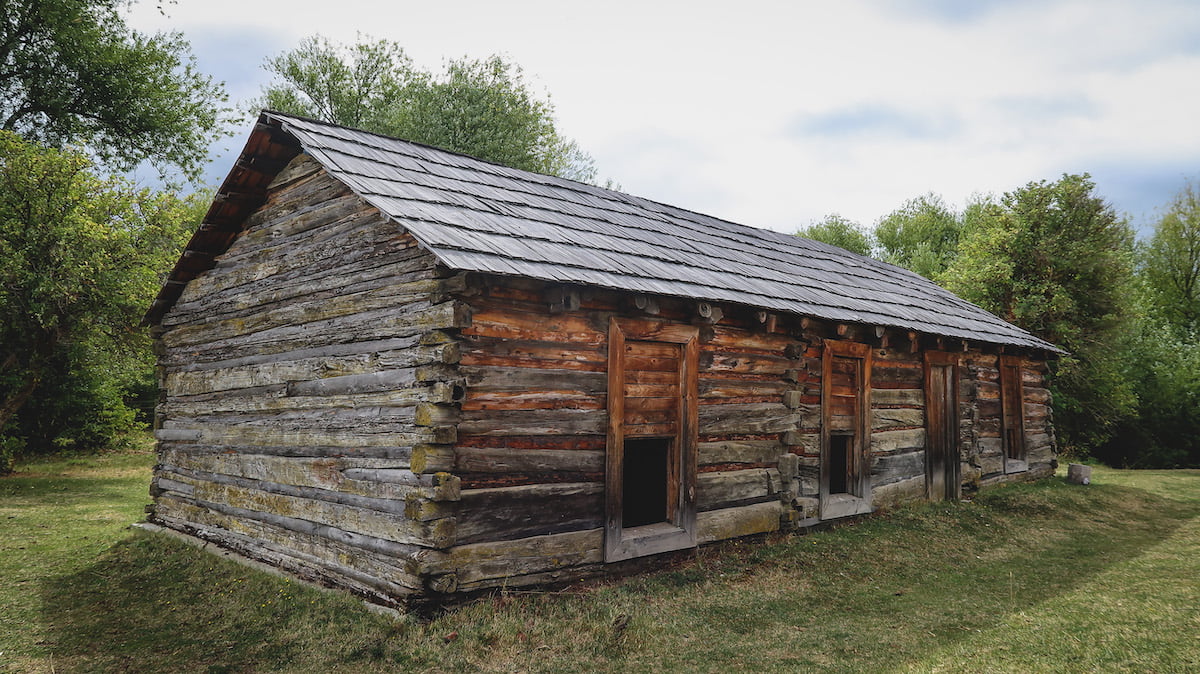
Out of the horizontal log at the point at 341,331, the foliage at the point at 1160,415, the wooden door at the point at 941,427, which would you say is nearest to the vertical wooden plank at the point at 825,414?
the wooden door at the point at 941,427

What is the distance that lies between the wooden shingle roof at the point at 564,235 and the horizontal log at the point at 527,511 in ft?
6.53

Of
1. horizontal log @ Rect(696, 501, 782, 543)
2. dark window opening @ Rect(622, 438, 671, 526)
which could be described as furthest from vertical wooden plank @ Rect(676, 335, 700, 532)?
dark window opening @ Rect(622, 438, 671, 526)

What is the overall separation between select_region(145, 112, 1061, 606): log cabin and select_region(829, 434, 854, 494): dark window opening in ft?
0.13

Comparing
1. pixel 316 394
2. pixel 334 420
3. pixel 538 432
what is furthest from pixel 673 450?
pixel 316 394

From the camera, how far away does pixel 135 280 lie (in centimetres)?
1689

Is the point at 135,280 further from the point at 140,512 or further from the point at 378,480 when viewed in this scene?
the point at 378,480

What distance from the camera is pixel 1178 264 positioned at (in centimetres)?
3438

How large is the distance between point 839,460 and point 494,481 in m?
7.40

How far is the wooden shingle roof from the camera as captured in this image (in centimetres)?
698

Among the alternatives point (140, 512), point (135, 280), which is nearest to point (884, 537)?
point (140, 512)

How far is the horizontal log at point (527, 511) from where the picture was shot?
6527 millimetres

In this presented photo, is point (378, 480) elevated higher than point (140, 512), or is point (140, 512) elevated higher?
point (378, 480)

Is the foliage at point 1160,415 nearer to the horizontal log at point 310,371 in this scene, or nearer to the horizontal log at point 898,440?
the horizontal log at point 898,440

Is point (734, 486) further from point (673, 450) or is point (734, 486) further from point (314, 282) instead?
point (314, 282)
